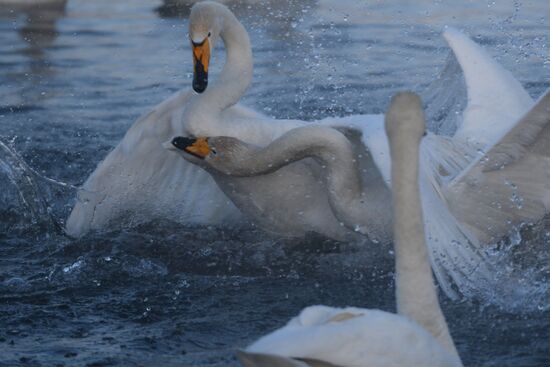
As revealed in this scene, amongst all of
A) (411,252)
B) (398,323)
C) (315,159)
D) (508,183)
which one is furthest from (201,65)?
(398,323)

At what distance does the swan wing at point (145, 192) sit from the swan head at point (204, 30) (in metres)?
0.77

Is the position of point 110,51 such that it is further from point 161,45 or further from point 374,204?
point 374,204

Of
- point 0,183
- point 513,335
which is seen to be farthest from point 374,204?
point 0,183

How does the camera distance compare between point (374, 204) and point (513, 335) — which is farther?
point (374, 204)

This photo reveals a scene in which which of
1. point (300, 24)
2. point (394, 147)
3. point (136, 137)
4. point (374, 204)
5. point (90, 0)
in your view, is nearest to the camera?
point (394, 147)

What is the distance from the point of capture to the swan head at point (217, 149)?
6.61m

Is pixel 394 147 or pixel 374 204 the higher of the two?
pixel 394 147

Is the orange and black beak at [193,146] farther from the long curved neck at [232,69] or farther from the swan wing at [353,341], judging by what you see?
the swan wing at [353,341]

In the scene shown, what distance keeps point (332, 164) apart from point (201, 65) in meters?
0.91

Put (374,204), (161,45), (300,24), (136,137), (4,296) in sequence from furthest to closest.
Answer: (300,24) < (161,45) < (136,137) < (374,204) < (4,296)

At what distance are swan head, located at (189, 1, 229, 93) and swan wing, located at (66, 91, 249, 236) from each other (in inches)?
30.5

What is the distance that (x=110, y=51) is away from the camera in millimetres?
12406

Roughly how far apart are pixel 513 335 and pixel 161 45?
7.48 metres

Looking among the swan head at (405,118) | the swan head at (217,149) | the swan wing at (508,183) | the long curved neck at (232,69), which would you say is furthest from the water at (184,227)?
the swan head at (405,118)
